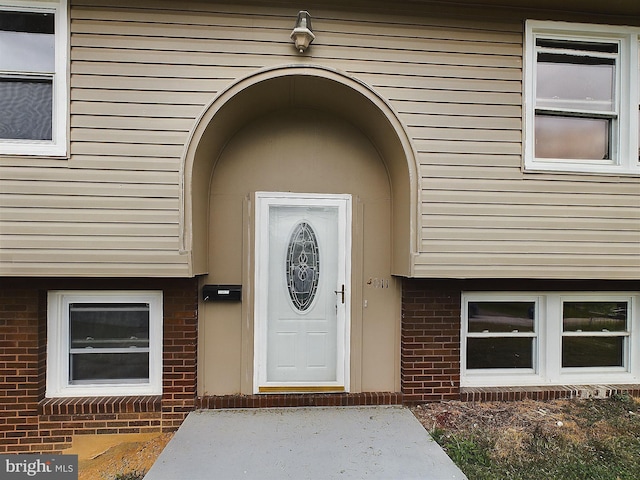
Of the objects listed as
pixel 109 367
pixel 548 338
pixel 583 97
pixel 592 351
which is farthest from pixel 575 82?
pixel 109 367

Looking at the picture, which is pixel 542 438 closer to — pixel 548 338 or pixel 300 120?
pixel 548 338

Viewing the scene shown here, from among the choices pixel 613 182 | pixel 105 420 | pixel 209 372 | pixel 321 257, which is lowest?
pixel 105 420

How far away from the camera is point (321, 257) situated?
382cm

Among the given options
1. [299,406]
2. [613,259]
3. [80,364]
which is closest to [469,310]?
[613,259]

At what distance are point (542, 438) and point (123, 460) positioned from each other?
3825 millimetres

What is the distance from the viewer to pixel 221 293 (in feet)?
12.0

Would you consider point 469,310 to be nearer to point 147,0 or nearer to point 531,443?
point 531,443

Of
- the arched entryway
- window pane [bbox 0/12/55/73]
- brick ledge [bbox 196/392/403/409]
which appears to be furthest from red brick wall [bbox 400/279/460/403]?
window pane [bbox 0/12/55/73]

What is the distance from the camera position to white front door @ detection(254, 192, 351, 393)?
376 centimetres

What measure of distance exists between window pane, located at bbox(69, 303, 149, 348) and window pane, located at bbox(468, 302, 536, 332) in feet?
11.6

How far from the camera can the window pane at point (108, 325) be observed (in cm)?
362

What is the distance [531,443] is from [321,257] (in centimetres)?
252

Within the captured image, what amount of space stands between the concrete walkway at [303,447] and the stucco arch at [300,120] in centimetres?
142

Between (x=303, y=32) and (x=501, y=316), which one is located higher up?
(x=303, y=32)
